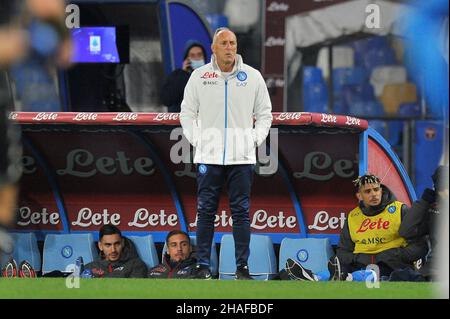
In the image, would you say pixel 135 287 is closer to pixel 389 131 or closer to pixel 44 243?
pixel 44 243

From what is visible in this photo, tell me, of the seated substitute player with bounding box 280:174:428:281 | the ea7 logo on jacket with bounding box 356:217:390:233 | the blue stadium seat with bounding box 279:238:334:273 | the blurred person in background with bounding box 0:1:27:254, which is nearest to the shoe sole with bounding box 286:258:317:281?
the seated substitute player with bounding box 280:174:428:281

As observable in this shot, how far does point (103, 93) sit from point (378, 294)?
7.63m

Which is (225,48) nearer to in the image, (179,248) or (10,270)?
(179,248)

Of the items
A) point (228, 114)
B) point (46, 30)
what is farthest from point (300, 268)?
point (46, 30)

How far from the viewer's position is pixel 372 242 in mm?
11414

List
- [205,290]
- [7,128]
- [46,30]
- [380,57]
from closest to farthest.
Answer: [7,128] < [46,30] < [205,290] < [380,57]

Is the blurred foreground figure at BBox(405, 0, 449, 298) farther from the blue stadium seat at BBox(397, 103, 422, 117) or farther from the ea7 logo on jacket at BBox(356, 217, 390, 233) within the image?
the ea7 logo on jacket at BBox(356, 217, 390, 233)

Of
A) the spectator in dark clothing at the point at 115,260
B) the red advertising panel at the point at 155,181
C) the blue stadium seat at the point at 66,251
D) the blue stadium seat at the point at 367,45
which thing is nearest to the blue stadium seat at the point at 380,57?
the blue stadium seat at the point at 367,45

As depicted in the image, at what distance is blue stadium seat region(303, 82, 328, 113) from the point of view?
18.1 meters

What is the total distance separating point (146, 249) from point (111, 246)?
370mm

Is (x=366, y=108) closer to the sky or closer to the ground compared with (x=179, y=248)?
closer to the sky

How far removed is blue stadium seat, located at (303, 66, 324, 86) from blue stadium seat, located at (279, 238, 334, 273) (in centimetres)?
629

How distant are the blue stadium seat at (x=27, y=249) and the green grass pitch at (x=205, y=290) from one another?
7.44 feet

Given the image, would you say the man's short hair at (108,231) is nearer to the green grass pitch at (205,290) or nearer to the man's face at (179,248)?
the man's face at (179,248)
